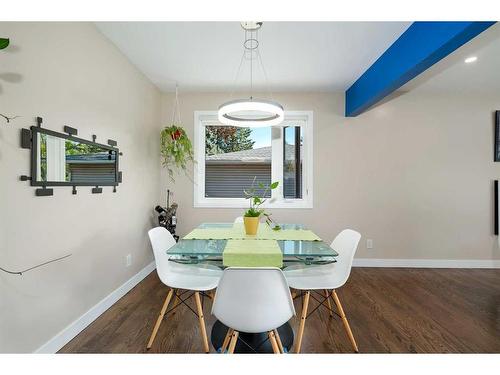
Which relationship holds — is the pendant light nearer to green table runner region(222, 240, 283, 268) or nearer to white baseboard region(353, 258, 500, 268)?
green table runner region(222, 240, 283, 268)

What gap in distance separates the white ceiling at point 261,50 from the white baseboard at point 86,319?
93.2 inches

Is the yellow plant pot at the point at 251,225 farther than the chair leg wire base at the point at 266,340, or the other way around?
the yellow plant pot at the point at 251,225

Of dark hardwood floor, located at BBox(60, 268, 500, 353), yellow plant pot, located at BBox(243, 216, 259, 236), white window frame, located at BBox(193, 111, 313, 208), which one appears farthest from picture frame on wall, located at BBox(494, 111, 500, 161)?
yellow plant pot, located at BBox(243, 216, 259, 236)

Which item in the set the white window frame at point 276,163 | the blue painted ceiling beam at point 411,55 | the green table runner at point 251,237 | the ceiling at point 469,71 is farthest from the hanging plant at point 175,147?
the ceiling at point 469,71

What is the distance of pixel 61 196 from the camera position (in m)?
1.83

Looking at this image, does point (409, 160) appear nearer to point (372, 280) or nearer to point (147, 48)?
point (372, 280)

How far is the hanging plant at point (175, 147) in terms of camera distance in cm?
337

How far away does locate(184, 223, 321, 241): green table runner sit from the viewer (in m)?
2.05

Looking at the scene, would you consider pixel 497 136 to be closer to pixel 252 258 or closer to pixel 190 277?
pixel 252 258

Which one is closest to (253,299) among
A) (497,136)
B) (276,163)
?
(276,163)

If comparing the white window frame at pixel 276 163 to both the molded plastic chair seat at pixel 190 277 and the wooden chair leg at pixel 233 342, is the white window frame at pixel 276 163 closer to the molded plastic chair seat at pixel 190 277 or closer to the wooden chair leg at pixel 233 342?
the molded plastic chair seat at pixel 190 277

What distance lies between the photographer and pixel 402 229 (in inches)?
146

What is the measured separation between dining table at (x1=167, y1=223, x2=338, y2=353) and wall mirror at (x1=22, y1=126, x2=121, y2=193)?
917 mm

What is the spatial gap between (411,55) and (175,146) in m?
2.63
